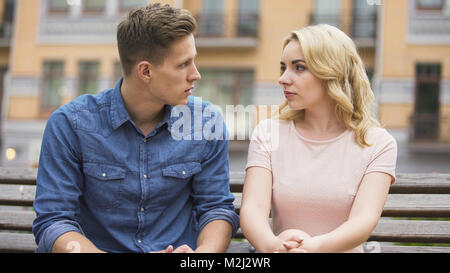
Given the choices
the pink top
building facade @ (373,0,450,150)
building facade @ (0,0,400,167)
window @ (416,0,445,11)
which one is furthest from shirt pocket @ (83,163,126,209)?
window @ (416,0,445,11)

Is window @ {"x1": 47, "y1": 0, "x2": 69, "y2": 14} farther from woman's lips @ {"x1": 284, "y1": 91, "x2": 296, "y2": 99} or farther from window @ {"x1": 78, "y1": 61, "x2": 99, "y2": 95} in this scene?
woman's lips @ {"x1": 284, "y1": 91, "x2": 296, "y2": 99}

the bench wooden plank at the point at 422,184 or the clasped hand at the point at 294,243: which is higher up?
the bench wooden plank at the point at 422,184

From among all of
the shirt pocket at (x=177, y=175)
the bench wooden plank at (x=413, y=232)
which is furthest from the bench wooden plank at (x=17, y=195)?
the bench wooden plank at (x=413, y=232)

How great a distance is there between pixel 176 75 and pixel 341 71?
2.35 ft

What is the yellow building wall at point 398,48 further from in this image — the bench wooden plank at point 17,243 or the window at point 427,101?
the bench wooden plank at point 17,243

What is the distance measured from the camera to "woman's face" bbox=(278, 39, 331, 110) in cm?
197

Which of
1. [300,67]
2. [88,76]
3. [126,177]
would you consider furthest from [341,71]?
[88,76]

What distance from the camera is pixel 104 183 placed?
1976mm

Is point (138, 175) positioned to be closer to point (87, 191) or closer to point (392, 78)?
point (87, 191)

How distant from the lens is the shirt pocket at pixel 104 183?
6.48 ft

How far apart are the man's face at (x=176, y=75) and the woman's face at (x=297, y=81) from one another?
392mm

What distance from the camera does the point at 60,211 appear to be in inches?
73.7

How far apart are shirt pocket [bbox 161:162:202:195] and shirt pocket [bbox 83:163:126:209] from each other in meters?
0.19

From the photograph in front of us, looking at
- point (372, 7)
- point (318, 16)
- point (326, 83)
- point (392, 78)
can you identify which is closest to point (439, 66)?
point (392, 78)
